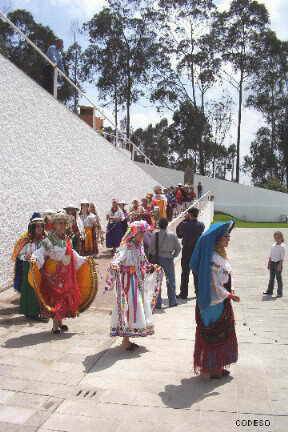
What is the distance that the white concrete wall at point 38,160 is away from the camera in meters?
10.2

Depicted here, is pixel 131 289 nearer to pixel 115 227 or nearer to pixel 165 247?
pixel 165 247

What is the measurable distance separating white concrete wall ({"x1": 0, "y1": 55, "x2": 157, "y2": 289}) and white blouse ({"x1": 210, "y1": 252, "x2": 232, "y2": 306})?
4955 mm

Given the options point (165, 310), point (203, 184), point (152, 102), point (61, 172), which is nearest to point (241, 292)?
point (165, 310)

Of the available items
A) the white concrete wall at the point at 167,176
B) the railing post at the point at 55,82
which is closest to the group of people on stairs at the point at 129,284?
the railing post at the point at 55,82

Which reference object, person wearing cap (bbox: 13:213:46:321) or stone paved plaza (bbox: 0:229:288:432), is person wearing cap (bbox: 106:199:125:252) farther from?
stone paved plaza (bbox: 0:229:288:432)

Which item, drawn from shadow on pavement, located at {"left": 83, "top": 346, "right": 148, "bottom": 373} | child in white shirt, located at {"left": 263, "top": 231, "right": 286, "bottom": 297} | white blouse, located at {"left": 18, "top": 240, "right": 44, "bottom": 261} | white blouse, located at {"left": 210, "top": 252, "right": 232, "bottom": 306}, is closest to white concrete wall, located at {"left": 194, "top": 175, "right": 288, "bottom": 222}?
child in white shirt, located at {"left": 263, "top": 231, "right": 286, "bottom": 297}

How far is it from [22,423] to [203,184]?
3386 centimetres

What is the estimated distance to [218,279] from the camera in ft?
17.7

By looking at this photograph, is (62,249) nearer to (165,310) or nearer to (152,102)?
(165,310)

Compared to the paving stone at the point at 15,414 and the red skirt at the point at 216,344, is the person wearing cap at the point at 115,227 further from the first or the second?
the paving stone at the point at 15,414

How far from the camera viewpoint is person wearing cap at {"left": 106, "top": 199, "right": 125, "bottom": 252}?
42.3ft

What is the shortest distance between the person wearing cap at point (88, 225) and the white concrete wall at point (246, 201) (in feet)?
85.8

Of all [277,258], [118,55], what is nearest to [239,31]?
[118,55]

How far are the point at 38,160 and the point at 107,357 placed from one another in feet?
24.0
